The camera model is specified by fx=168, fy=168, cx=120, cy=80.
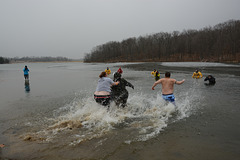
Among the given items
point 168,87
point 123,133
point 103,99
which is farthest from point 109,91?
point 168,87

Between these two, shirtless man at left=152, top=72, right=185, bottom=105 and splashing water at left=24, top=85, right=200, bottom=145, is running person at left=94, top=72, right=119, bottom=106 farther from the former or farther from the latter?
shirtless man at left=152, top=72, right=185, bottom=105

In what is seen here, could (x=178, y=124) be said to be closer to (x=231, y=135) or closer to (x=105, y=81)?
(x=231, y=135)

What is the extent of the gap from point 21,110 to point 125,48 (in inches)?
5114

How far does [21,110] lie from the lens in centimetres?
727

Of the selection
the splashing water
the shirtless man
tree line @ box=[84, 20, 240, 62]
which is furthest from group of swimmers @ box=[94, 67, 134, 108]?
tree line @ box=[84, 20, 240, 62]

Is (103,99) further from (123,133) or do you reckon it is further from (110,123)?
(123,133)

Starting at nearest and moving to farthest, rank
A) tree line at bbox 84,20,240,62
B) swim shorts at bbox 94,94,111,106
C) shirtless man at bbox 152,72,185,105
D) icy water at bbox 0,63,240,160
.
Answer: icy water at bbox 0,63,240,160, swim shorts at bbox 94,94,111,106, shirtless man at bbox 152,72,185,105, tree line at bbox 84,20,240,62

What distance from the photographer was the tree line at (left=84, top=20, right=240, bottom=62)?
7369 centimetres

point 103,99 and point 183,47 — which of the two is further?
point 183,47

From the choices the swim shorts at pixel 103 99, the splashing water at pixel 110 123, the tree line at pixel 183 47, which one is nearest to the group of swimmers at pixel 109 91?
the swim shorts at pixel 103 99

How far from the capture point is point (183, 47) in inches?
3974

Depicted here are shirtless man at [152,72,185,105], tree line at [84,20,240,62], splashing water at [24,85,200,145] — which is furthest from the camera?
tree line at [84,20,240,62]

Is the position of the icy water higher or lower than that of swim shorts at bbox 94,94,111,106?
lower

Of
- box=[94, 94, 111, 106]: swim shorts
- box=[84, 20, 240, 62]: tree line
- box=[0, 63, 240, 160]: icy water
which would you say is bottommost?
box=[0, 63, 240, 160]: icy water
